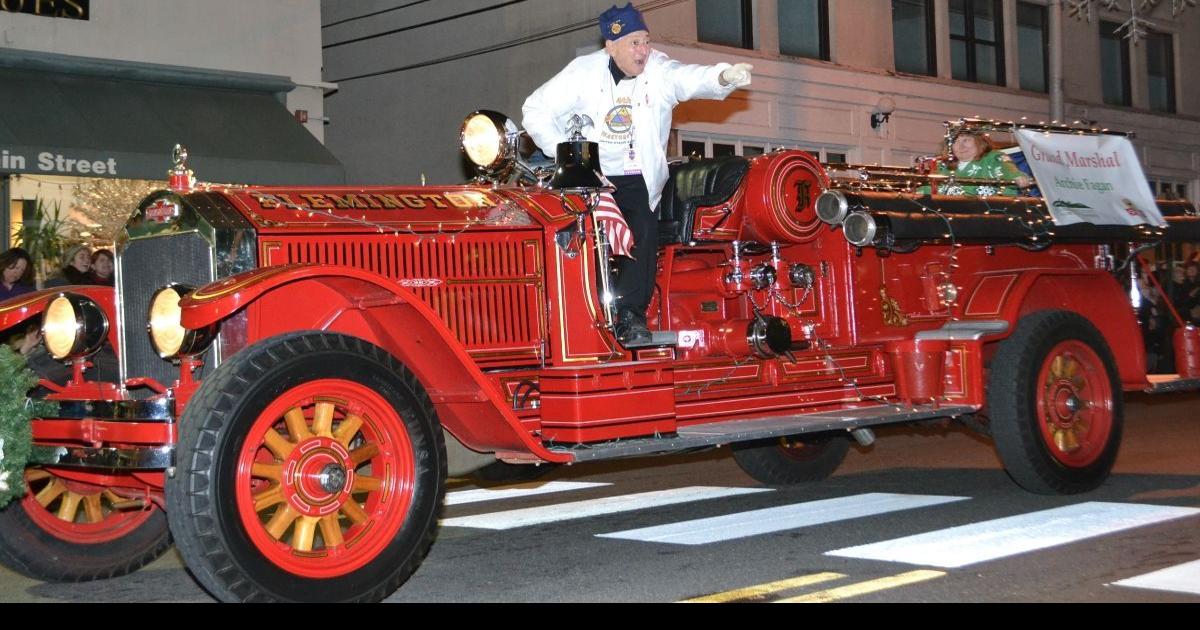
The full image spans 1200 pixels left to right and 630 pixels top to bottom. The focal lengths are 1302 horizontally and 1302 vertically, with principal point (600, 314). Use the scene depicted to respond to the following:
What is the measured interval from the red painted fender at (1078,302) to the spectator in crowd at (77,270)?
6.57m

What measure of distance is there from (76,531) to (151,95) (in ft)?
37.9

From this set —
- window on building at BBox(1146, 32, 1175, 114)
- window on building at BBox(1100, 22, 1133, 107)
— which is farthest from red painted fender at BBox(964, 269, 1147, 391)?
window on building at BBox(1146, 32, 1175, 114)

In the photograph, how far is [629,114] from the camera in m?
7.10

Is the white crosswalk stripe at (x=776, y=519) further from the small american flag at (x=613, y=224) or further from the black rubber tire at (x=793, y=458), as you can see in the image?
the small american flag at (x=613, y=224)

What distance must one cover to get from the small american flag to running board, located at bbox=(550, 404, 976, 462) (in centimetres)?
102

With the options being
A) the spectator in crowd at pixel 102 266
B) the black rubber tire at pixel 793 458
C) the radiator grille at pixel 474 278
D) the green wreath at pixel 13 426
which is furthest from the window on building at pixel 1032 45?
the green wreath at pixel 13 426

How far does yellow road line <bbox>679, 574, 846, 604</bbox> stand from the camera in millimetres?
5426

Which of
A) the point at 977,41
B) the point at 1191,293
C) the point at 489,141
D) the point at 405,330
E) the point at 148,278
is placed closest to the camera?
the point at 405,330

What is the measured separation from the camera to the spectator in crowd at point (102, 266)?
920 centimetres

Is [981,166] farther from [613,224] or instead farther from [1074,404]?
[613,224]

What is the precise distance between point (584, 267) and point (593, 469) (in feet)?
13.0

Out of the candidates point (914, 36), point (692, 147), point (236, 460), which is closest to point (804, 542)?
point (236, 460)

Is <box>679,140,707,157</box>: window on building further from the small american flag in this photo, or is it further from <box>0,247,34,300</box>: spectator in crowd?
the small american flag

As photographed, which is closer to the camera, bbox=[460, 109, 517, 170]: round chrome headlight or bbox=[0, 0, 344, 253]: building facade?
bbox=[460, 109, 517, 170]: round chrome headlight
